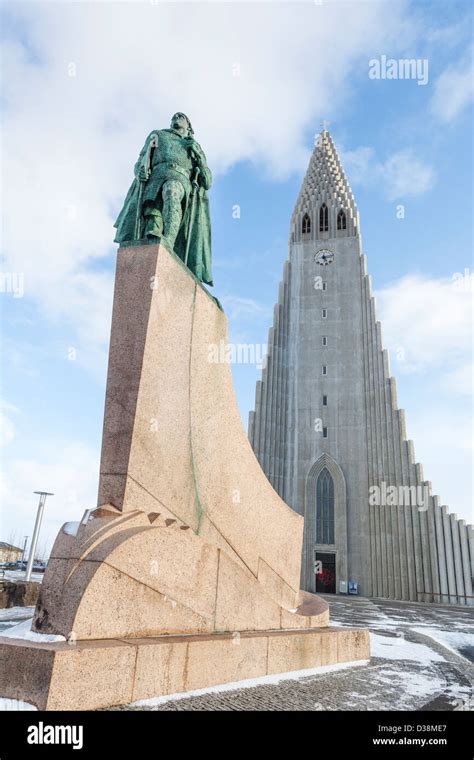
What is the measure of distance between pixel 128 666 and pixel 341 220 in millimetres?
38792

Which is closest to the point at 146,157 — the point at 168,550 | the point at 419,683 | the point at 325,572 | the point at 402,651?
the point at 168,550

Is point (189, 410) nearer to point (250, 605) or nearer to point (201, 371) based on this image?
point (201, 371)

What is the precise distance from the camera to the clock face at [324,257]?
3725cm

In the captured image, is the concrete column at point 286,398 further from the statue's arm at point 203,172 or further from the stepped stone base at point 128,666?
the stepped stone base at point 128,666

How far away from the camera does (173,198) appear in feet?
23.2

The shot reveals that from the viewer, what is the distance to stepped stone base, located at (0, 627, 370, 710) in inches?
139

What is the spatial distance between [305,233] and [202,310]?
1348 inches

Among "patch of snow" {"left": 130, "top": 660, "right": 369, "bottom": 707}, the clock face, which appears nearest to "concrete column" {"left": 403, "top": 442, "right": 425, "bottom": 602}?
the clock face

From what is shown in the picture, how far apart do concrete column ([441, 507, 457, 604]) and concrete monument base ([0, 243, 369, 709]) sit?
23509 millimetres

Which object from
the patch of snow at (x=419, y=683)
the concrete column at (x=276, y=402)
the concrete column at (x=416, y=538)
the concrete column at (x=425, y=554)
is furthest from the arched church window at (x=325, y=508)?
the patch of snow at (x=419, y=683)

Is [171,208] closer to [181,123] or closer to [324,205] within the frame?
[181,123]

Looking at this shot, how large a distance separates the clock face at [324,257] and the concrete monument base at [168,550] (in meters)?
31.5

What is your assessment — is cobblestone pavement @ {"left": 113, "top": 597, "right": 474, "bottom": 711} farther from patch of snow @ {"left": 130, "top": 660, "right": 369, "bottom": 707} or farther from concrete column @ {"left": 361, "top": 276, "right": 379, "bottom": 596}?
concrete column @ {"left": 361, "top": 276, "right": 379, "bottom": 596}

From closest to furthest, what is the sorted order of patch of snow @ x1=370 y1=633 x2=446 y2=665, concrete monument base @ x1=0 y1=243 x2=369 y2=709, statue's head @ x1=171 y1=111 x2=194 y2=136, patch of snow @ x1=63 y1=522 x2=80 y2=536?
concrete monument base @ x1=0 y1=243 x2=369 y2=709, patch of snow @ x1=63 y1=522 x2=80 y2=536, patch of snow @ x1=370 y1=633 x2=446 y2=665, statue's head @ x1=171 y1=111 x2=194 y2=136
